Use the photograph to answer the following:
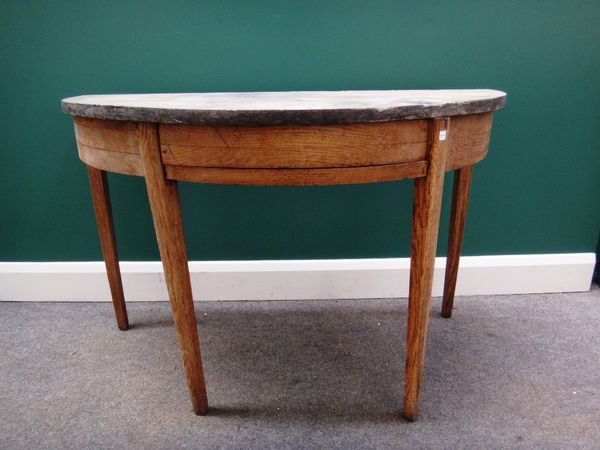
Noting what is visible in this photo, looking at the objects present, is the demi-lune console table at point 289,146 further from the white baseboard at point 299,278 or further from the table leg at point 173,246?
the white baseboard at point 299,278

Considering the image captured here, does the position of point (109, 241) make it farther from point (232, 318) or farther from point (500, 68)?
point (500, 68)

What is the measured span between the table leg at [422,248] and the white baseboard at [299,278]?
54cm

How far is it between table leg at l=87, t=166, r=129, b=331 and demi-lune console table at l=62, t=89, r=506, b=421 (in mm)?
302

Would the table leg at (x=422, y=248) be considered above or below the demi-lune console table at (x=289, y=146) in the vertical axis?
below

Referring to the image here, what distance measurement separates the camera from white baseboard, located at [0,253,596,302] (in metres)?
1.40

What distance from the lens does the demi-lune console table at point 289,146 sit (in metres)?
0.66

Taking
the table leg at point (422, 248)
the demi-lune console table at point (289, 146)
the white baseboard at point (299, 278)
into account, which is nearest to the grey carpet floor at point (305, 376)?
the white baseboard at point (299, 278)

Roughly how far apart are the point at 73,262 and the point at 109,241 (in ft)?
1.14

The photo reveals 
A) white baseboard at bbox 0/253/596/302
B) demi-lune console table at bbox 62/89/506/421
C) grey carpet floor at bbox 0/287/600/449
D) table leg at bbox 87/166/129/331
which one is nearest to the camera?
demi-lune console table at bbox 62/89/506/421

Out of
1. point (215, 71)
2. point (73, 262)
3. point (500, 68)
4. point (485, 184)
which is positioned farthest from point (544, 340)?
point (73, 262)

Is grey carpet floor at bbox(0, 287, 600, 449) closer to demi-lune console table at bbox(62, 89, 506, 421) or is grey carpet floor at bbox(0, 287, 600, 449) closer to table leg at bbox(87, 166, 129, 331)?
table leg at bbox(87, 166, 129, 331)

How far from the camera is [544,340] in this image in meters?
1.20

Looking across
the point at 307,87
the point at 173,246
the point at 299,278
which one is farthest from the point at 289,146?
the point at 299,278

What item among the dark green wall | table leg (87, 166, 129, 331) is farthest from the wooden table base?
the dark green wall
